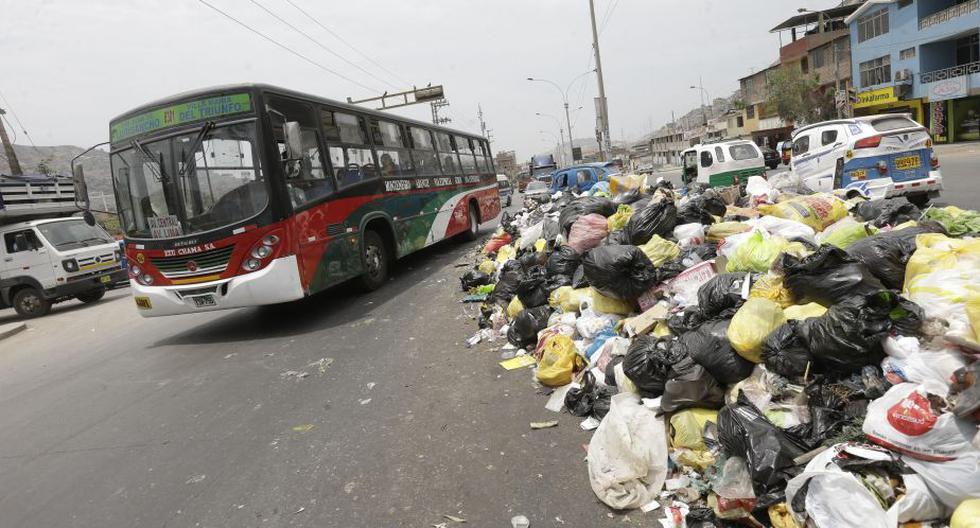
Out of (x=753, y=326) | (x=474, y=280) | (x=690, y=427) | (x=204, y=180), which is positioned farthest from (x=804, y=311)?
(x=204, y=180)

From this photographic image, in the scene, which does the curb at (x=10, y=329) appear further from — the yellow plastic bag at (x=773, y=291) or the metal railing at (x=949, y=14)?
the metal railing at (x=949, y=14)

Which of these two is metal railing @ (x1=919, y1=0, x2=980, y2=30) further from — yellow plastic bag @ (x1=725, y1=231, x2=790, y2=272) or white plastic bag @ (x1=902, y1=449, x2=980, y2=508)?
white plastic bag @ (x1=902, y1=449, x2=980, y2=508)

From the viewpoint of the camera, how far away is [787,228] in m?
4.64

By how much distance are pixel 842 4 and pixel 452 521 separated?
54331mm

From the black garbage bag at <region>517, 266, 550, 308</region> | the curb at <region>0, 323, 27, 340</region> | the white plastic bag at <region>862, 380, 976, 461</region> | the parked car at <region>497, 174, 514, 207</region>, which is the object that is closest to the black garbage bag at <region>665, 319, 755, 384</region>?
the white plastic bag at <region>862, 380, 976, 461</region>

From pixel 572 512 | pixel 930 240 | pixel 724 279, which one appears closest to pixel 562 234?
pixel 724 279

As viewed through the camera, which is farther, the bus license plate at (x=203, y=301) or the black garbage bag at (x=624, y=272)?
the bus license plate at (x=203, y=301)

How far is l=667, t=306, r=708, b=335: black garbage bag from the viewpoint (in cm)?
365

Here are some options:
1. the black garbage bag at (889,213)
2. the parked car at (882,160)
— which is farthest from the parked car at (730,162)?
the black garbage bag at (889,213)

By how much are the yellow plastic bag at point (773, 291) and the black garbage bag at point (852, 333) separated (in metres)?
0.57

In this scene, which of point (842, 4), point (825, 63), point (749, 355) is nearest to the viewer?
point (749, 355)

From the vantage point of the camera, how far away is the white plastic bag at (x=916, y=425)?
2.05 metres

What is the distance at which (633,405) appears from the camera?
324 centimetres

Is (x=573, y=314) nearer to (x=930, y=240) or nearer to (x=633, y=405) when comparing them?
(x=633, y=405)
